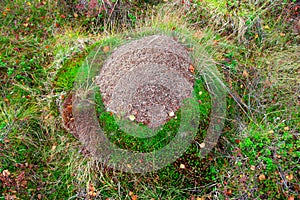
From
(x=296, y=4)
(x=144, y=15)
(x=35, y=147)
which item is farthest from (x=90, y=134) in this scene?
(x=296, y=4)

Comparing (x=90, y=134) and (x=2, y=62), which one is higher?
(x=2, y=62)

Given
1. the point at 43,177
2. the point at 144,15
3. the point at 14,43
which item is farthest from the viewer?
the point at 144,15

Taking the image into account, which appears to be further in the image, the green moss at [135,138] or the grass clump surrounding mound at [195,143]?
the green moss at [135,138]

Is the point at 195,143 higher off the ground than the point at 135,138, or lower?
lower

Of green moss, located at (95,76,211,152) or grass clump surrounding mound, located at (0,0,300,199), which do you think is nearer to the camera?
grass clump surrounding mound, located at (0,0,300,199)

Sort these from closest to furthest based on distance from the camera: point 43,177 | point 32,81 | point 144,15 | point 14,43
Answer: point 43,177
point 32,81
point 14,43
point 144,15

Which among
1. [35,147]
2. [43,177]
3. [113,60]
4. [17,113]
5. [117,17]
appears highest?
[117,17]

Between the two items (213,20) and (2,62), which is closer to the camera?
(2,62)

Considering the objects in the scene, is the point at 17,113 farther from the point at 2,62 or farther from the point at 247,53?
the point at 247,53
